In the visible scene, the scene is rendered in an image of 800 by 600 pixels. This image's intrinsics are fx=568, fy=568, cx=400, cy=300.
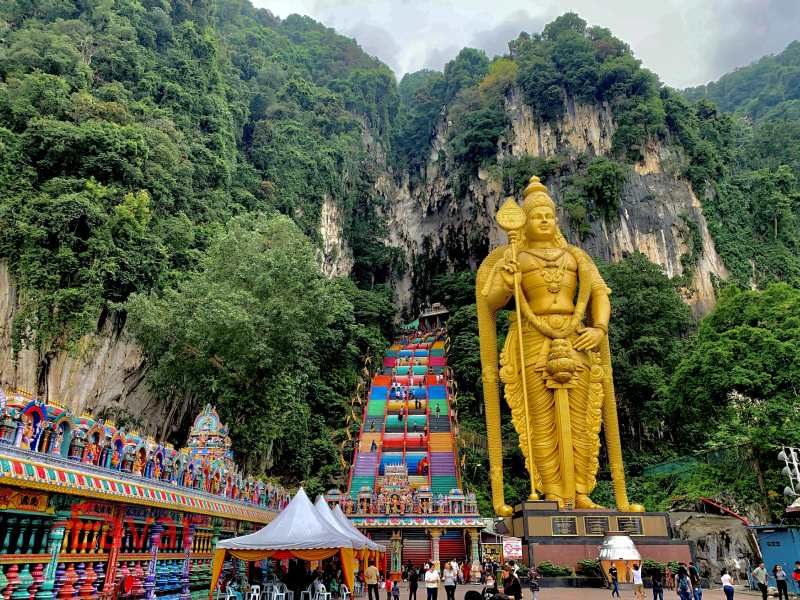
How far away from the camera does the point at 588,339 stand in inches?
386

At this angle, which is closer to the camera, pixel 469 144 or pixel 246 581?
pixel 246 581

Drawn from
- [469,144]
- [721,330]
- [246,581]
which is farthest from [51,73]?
[469,144]

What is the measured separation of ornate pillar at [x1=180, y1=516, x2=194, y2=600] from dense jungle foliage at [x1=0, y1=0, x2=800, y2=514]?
5072 mm

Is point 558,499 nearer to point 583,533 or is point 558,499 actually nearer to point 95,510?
point 583,533

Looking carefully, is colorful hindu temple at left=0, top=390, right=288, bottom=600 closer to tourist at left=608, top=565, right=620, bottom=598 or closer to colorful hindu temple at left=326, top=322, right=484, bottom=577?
tourist at left=608, top=565, right=620, bottom=598

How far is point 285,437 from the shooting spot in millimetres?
17344

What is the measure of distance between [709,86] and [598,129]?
117ft

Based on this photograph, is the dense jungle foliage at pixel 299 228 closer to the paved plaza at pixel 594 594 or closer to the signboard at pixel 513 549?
the paved plaza at pixel 594 594

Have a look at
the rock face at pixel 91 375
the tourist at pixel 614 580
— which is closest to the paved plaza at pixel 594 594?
the tourist at pixel 614 580

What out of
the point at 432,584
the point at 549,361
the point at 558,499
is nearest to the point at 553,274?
the point at 549,361

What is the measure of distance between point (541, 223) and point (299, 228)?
605 inches

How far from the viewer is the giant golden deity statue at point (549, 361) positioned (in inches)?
381

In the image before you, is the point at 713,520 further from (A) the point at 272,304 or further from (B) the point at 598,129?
(B) the point at 598,129

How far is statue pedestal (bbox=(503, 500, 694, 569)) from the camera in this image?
28.0ft
